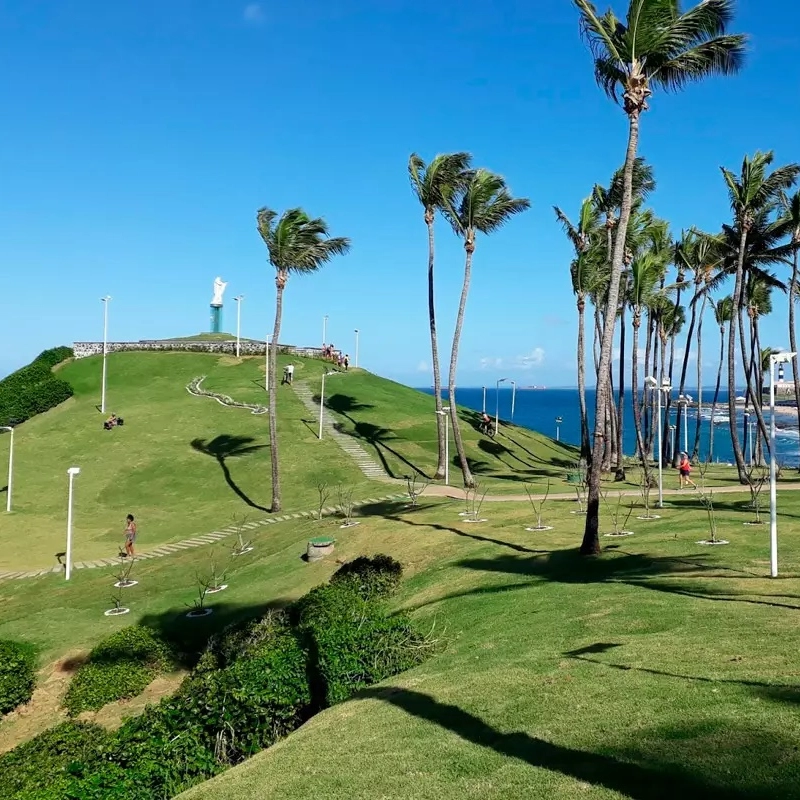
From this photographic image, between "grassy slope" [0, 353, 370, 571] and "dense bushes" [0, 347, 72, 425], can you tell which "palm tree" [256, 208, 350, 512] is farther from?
"dense bushes" [0, 347, 72, 425]

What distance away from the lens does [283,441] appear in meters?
46.9

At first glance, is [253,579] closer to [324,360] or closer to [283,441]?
[283,441]

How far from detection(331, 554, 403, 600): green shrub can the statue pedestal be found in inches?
3091

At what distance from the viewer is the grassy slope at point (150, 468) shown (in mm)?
34000

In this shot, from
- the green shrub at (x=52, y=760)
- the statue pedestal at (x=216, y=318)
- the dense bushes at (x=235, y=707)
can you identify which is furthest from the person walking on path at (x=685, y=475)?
the statue pedestal at (x=216, y=318)

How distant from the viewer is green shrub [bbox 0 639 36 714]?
16781 millimetres

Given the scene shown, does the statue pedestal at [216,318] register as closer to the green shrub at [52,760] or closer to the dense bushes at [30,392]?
the dense bushes at [30,392]

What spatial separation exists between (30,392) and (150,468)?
78.6 feet

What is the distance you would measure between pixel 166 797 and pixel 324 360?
65936 millimetres

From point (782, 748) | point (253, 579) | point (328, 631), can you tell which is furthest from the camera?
point (253, 579)

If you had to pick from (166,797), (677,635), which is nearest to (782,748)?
(677,635)

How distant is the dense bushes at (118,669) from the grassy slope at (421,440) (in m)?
20.8

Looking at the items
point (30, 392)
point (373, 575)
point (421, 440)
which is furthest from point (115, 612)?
point (30, 392)

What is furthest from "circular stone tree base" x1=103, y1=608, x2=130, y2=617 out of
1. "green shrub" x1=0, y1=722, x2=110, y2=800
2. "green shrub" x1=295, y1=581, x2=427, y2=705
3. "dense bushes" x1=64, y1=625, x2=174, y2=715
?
"green shrub" x1=295, y1=581, x2=427, y2=705
